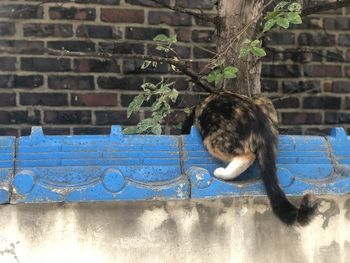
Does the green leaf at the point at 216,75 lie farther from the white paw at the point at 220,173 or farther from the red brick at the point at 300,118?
the red brick at the point at 300,118

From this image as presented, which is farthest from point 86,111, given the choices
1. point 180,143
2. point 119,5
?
point 180,143

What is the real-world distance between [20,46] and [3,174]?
231 centimetres

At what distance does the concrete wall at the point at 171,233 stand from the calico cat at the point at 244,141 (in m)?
0.17

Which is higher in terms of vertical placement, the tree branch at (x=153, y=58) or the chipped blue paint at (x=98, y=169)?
the tree branch at (x=153, y=58)

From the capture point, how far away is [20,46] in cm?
440

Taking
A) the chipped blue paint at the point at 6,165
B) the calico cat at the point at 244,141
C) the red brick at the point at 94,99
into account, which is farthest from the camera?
the red brick at the point at 94,99

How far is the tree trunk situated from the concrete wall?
0.83 metres

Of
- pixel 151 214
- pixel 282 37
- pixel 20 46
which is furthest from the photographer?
pixel 282 37

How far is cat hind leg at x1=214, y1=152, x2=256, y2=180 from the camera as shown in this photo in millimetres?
2471

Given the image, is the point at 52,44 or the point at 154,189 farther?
the point at 52,44

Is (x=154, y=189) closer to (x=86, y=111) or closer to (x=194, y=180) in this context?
(x=194, y=180)

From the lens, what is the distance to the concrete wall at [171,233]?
238cm

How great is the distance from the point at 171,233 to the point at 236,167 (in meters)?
0.41

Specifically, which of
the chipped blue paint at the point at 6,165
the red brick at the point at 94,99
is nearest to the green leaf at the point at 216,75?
the chipped blue paint at the point at 6,165
